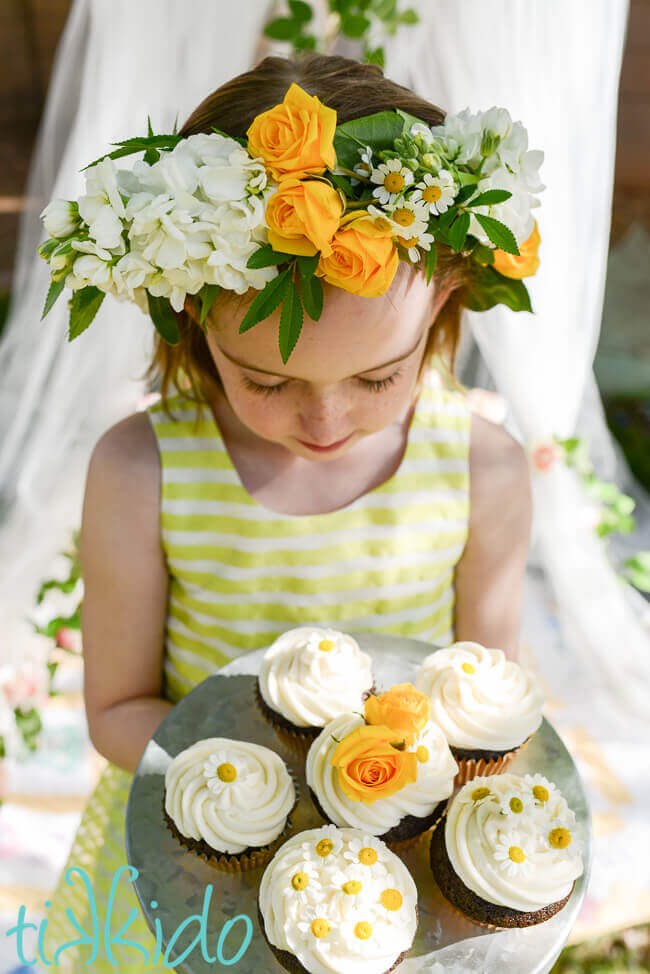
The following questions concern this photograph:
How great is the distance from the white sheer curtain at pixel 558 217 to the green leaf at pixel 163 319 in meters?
0.92

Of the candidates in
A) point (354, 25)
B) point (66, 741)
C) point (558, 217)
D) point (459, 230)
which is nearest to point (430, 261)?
point (459, 230)

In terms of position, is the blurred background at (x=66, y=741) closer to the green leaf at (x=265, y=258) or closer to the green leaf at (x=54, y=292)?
the green leaf at (x=54, y=292)

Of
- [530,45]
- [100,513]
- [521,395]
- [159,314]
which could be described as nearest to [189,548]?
[100,513]

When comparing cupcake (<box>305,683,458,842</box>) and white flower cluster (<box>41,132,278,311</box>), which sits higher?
white flower cluster (<box>41,132,278,311</box>)

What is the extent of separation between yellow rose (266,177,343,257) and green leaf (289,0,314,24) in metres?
1.27

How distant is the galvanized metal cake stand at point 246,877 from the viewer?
3.02 feet

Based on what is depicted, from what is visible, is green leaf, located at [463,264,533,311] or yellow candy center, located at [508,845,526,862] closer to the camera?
yellow candy center, located at [508,845,526,862]

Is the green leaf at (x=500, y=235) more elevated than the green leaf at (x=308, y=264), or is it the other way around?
the green leaf at (x=500, y=235)

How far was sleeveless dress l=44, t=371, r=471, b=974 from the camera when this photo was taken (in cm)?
132

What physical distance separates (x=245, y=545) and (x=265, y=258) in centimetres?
51

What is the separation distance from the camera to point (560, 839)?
97 centimetres

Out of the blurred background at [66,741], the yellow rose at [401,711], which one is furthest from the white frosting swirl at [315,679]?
the blurred background at [66,741]

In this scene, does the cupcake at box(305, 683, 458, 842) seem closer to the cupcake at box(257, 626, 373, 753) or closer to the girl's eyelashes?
the cupcake at box(257, 626, 373, 753)

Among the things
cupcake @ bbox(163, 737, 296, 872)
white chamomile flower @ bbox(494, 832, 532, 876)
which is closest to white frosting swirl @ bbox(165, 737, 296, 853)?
cupcake @ bbox(163, 737, 296, 872)
